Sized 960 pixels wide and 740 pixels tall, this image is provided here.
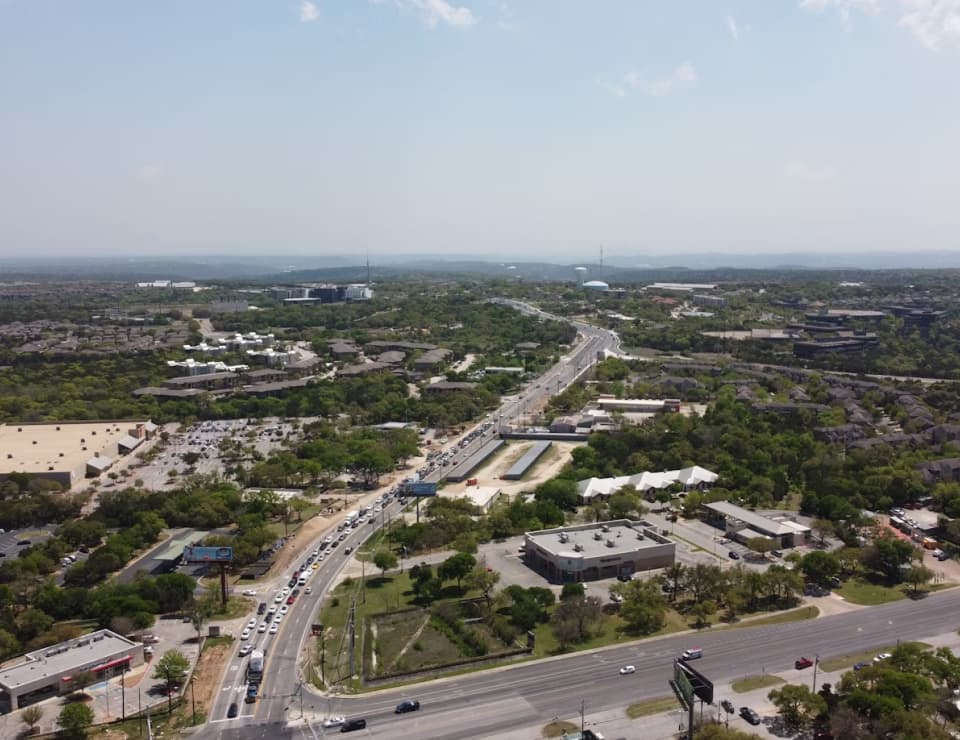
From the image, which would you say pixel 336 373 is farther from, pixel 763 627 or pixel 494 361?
pixel 763 627

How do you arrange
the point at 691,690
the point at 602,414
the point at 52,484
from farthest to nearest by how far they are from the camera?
the point at 602,414, the point at 52,484, the point at 691,690

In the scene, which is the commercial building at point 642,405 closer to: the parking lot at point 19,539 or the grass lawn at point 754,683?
the grass lawn at point 754,683

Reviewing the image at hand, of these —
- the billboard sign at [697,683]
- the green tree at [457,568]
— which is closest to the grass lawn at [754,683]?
the billboard sign at [697,683]

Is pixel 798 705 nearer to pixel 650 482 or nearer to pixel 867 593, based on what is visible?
pixel 867 593

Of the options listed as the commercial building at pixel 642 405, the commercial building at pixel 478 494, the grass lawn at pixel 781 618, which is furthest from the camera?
the commercial building at pixel 642 405

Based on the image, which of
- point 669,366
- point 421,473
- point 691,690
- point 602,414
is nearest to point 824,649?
point 691,690

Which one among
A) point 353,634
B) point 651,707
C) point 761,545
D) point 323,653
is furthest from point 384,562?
point 761,545

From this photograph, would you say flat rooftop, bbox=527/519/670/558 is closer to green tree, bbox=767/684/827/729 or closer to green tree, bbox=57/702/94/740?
green tree, bbox=767/684/827/729
